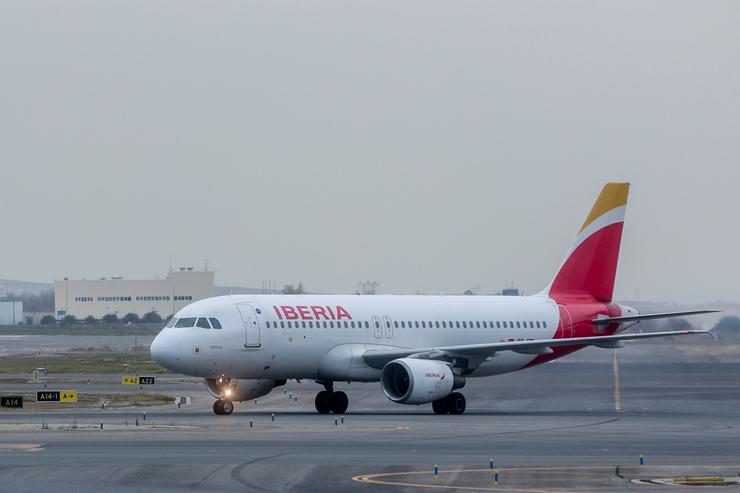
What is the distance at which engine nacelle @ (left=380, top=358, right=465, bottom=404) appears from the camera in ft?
152

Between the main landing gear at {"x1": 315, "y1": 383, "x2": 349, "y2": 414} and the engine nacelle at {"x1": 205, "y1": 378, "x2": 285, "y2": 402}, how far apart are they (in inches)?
68.3

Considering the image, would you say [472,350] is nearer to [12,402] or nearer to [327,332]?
[327,332]

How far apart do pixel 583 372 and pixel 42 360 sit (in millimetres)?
45703

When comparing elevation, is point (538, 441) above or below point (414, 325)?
below

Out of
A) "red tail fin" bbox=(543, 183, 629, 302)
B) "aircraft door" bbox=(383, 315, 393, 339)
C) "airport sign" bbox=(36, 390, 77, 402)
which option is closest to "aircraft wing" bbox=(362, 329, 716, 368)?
"aircraft door" bbox=(383, 315, 393, 339)

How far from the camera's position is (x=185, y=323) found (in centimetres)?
4612

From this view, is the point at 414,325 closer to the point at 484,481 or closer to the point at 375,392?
the point at 375,392

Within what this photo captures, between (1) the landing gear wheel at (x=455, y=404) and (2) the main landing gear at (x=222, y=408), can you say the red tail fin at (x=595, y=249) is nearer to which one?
(1) the landing gear wheel at (x=455, y=404)

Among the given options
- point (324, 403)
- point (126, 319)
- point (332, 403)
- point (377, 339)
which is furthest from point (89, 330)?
point (332, 403)

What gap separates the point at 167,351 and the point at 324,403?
21.4ft

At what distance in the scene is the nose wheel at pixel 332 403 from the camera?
48.5 metres

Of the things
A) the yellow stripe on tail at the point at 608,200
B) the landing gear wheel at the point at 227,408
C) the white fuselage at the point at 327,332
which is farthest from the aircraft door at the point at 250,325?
the yellow stripe on tail at the point at 608,200

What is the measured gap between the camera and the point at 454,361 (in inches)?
1969

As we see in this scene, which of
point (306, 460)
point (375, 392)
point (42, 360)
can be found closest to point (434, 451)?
point (306, 460)
